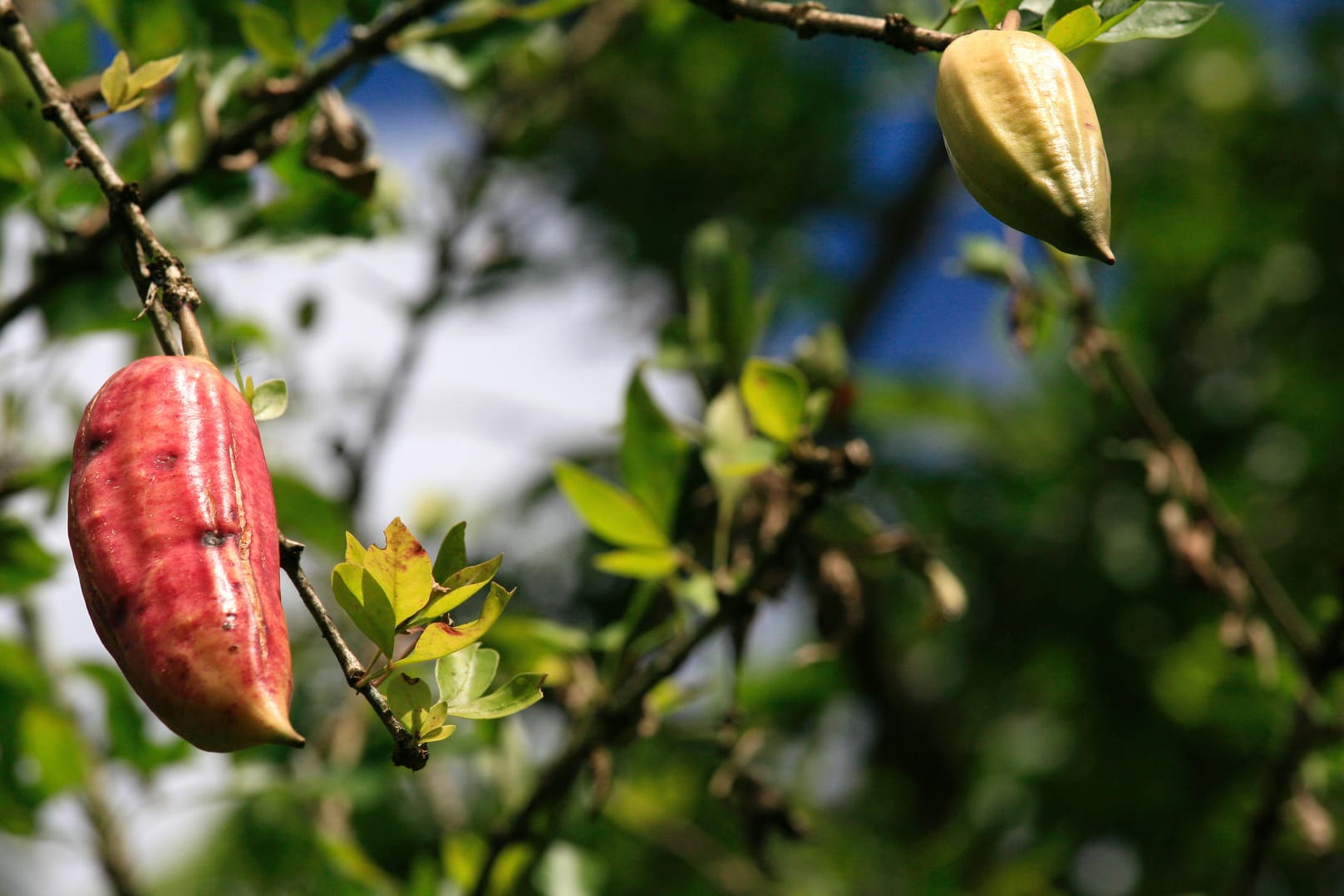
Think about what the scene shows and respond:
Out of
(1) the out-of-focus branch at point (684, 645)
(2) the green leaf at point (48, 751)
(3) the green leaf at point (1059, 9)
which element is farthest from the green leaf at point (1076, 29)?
(2) the green leaf at point (48, 751)

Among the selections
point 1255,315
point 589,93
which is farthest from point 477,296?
point 1255,315

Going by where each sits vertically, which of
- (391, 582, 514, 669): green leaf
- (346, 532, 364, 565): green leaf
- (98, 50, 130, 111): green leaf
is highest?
(98, 50, 130, 111): green leaf

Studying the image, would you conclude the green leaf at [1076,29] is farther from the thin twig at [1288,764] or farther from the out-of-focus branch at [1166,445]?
the thin twig at [1288,764]

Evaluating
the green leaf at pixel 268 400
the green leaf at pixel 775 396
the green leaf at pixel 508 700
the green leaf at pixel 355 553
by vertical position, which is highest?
the green leaf at pixel 355 553

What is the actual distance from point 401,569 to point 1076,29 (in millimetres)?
347

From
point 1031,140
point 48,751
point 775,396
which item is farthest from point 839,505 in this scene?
point 48,751

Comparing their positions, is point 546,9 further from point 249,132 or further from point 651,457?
point 651,457

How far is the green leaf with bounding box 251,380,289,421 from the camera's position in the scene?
0.50 metres

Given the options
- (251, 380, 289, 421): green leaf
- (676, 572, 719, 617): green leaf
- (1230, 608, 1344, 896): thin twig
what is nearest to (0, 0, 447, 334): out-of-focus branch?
(251, 380, 289, 421): green leaf

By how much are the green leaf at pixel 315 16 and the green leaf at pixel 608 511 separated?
33 cm

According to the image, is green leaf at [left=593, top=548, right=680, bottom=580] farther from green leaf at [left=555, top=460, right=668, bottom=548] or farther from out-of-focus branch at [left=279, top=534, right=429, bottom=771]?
out-of-focus branch at [left=279, top=534, right=429, bottom=771]

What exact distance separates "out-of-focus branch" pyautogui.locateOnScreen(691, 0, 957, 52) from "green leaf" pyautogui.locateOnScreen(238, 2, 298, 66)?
14.2 inches

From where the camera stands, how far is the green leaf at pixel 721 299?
2.98ft

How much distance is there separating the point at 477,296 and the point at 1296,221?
5.68 feet
